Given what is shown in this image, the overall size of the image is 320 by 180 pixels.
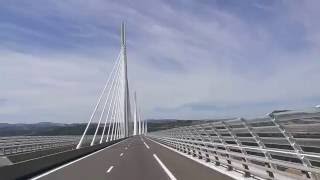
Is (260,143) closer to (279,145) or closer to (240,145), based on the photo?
(279,145)

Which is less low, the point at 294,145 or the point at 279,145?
the point at 279,145

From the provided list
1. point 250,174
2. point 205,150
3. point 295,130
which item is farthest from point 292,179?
point 205,150

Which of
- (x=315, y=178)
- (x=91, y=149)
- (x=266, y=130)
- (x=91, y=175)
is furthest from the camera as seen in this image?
(x=91, y=149)

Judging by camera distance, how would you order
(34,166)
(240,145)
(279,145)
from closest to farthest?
(279,145), (240,145), (34,166)

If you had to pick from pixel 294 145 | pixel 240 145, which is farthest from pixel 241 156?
pixel 294 145

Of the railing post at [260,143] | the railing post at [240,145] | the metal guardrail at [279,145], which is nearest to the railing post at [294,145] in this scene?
the metal guardrail at [279,145]

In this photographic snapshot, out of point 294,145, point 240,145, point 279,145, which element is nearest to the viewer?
point 294,145

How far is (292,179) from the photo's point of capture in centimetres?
1284

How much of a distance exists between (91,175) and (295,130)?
396 inches

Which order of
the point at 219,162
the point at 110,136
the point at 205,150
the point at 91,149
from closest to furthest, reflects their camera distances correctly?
the point at 219,162 < the point at 205,150 < the point at 91,149 < the point at 110,136

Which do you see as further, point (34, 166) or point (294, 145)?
point (34, 166)

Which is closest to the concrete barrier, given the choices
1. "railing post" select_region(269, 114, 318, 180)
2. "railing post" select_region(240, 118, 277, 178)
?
"railing post" select_region(240, 118, 277, 178)

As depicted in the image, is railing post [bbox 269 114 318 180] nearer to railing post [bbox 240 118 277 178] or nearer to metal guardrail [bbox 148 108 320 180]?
metal guardrail [bbox 148 108 320 180]

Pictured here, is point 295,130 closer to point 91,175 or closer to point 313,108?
point 313,108
